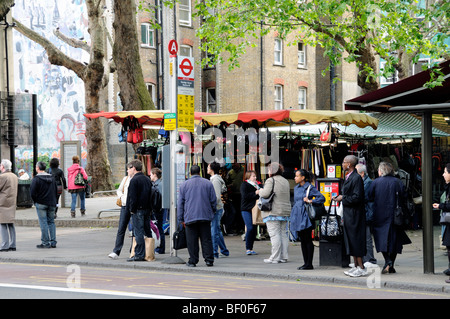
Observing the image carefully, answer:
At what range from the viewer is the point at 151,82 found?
4128 centimetres

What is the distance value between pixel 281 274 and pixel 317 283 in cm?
80

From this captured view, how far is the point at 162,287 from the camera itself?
10.8 meters

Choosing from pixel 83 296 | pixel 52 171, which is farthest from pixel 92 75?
pixel 83 296

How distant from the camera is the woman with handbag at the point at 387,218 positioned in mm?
12047

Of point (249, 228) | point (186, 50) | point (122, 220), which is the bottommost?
point (249, 228)

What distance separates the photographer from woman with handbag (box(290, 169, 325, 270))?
41.6 ft

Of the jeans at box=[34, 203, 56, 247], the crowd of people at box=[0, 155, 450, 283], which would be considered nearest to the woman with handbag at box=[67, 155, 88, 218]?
the jeans at box=[34, 203, 56, 247]

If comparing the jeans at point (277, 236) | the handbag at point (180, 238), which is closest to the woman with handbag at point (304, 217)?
the jeans at point (277, 236)

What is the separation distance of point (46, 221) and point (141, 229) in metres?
3.38

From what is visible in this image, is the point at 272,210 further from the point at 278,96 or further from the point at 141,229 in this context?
the point at 278,96

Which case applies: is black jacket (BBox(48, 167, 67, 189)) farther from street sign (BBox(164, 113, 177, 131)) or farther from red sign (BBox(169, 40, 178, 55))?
red sign (BBox(169, 40, 178, 55))

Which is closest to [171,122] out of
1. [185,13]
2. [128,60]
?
[128,60]

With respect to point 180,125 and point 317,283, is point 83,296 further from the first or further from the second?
point 180,125

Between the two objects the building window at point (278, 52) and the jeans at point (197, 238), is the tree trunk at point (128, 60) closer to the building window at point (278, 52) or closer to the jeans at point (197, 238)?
the jeans at point (197, 238)
